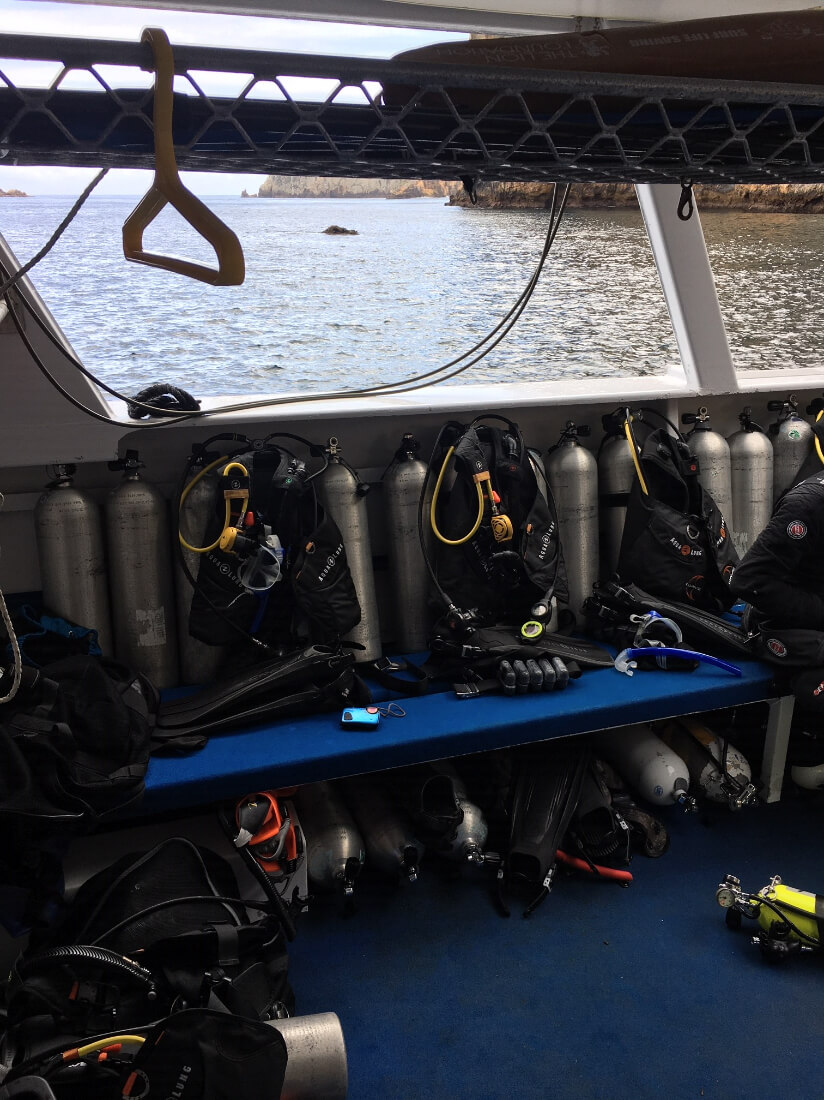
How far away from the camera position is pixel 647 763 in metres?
2.63

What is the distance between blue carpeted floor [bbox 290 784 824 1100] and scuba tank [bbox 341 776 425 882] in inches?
5.3

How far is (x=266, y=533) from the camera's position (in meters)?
2.54

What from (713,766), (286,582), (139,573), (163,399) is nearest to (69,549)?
(139,573)

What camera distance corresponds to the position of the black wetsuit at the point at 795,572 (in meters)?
2.47

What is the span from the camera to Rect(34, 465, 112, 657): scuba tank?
2.48 m

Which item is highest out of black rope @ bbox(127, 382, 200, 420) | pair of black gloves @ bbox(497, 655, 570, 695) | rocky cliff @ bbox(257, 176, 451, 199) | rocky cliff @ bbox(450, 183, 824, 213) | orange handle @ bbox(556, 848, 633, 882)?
rocky cliff @ bbox(450, 183, 824, 213)

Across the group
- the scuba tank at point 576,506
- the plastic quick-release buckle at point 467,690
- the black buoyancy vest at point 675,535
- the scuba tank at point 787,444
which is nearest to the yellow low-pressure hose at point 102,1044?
the plastic quick-release buckle at point 467,690

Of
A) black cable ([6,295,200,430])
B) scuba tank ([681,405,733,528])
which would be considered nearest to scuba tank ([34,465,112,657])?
black cable ([6,295,200,430])

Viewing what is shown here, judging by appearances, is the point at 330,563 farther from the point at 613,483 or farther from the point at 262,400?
the point at 613,483

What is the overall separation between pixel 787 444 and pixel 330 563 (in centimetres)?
201

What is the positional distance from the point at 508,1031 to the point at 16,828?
49.6 inches

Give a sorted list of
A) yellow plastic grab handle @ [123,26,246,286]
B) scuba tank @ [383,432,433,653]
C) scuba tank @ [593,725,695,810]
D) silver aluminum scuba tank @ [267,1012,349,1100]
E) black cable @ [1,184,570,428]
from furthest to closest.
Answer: scuba tank @ [383,432,433,653] < scuba tank @ [593,725,695,810] < black cable @ [1,184,570,428] < silver aluminum scuba tank @ [267,1012,349,1100] < yellow plastic grab handle @ [123,26,246,286]

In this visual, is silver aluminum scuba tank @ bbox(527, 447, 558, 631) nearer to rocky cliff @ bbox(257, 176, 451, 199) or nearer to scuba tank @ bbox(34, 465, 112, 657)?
rocky cliff @ bbox(257, 176, 451, 199)

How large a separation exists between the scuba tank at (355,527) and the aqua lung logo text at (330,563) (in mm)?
123
